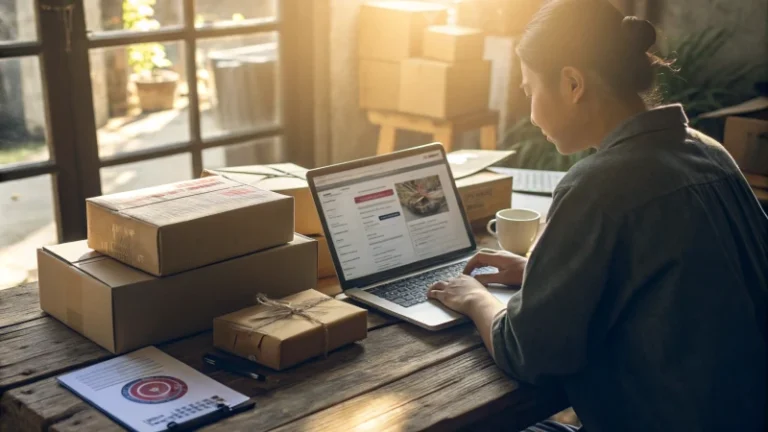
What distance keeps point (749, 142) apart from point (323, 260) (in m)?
1.87

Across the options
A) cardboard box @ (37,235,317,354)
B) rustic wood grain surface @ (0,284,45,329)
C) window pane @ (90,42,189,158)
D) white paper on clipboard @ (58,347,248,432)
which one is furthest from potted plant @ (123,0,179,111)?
white paper on clipboard @ (58,347,248,432)

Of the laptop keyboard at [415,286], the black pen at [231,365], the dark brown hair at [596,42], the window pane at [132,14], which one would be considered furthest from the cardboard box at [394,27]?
the black pen at [231,365]

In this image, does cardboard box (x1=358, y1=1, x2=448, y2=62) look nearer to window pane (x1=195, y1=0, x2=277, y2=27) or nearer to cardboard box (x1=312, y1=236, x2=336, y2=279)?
window pane (x1=195, y1=0, x2=277, y2=27)

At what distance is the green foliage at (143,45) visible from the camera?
3.10 m

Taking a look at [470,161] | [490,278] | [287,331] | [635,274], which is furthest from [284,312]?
[470,161]

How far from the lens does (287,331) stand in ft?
4.73

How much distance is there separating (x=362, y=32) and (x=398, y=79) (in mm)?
251

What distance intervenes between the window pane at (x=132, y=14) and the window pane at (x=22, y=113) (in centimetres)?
25

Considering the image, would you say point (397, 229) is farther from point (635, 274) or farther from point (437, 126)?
point (437, 126)

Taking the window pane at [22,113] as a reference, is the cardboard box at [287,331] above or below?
below

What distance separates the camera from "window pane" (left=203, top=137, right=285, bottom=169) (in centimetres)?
350

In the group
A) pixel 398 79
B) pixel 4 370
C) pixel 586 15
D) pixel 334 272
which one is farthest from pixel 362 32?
pixel 4 370

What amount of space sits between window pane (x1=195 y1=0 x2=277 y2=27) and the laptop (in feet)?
5.43

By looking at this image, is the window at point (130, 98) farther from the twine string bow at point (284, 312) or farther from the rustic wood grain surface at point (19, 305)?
the twine string bow at point (284, 312)
